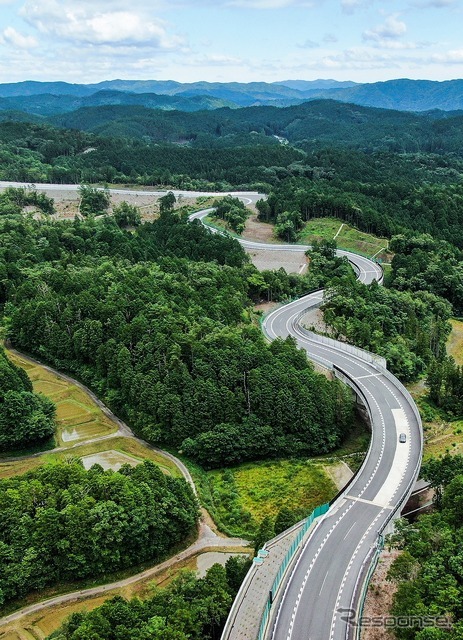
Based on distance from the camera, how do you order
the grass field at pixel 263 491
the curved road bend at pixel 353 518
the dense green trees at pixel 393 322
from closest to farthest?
the curved road bend at pixel 353 518
the grass field at pixel 263 491
the dense green trees at pixel 393 322

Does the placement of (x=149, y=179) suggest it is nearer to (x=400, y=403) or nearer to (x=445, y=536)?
(x=400, y=403)

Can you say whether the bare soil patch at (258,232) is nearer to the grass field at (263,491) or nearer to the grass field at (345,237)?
the grass field at (345,237)

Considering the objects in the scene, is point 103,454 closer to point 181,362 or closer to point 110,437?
point 110,437

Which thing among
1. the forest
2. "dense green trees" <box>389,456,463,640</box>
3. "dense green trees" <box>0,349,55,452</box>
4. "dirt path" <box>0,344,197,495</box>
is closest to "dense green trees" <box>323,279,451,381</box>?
the forest

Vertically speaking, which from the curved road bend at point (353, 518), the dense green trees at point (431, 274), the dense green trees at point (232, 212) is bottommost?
the curved road bend at point (353, 518)

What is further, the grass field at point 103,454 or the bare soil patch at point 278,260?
the bare soil patch at point 278,260

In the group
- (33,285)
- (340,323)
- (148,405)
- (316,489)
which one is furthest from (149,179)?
(316,489)

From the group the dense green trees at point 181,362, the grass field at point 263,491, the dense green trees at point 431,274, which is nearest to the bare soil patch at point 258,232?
the dense green trees at point 431,274
